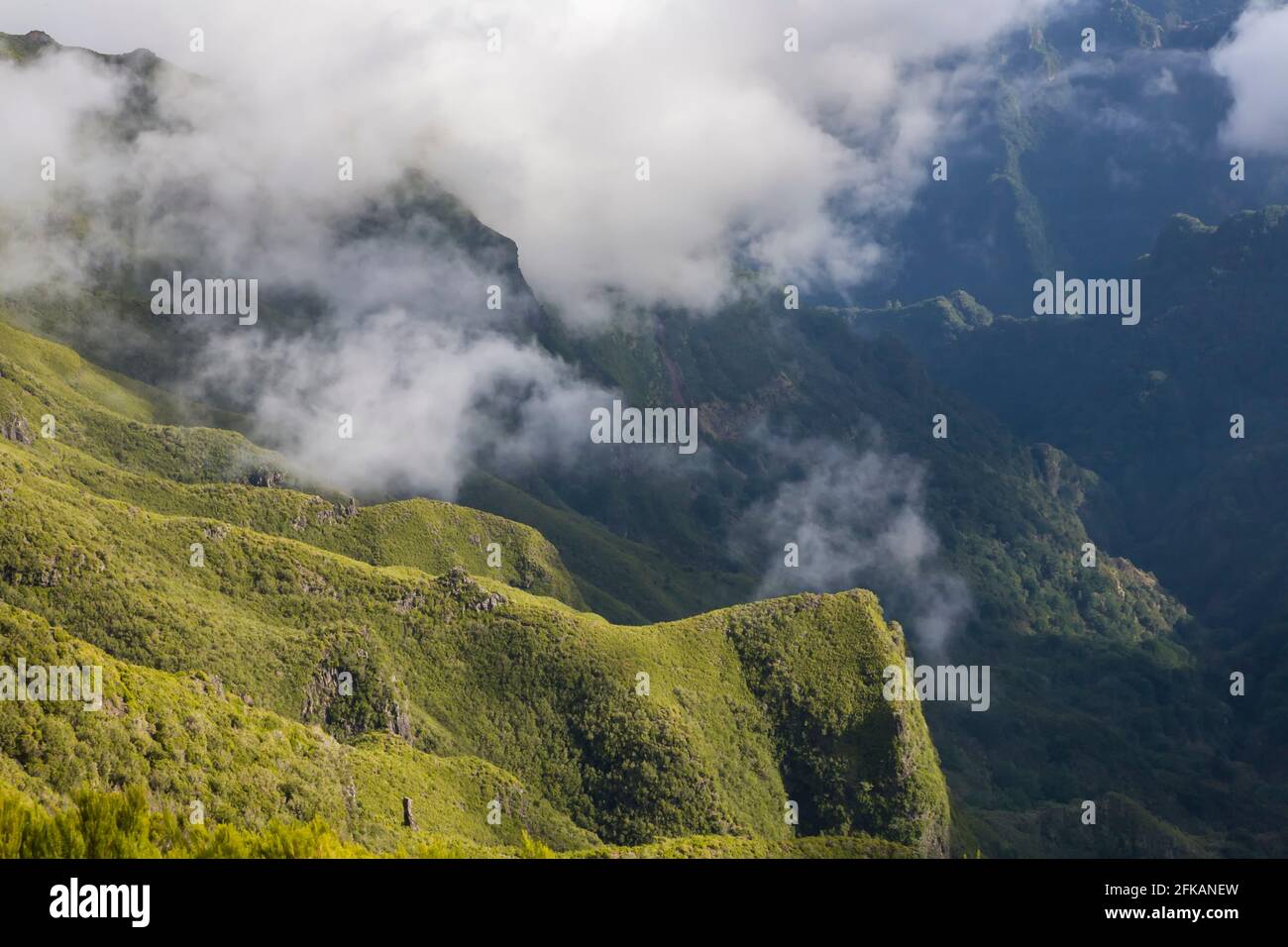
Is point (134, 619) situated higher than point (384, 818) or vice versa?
point (134, 619)

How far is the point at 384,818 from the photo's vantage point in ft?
546

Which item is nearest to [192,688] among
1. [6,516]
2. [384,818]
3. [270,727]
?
[270,727]

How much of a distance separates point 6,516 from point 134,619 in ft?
79.6

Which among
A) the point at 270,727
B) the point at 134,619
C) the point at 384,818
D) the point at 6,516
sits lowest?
the point at 384,818

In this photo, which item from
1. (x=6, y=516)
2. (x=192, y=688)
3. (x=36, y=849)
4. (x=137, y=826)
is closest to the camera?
(x=36, y=849)

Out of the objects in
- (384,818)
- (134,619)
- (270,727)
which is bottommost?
(384,818)

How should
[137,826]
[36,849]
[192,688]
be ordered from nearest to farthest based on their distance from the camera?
[36,849], [137,826], [192,688]
